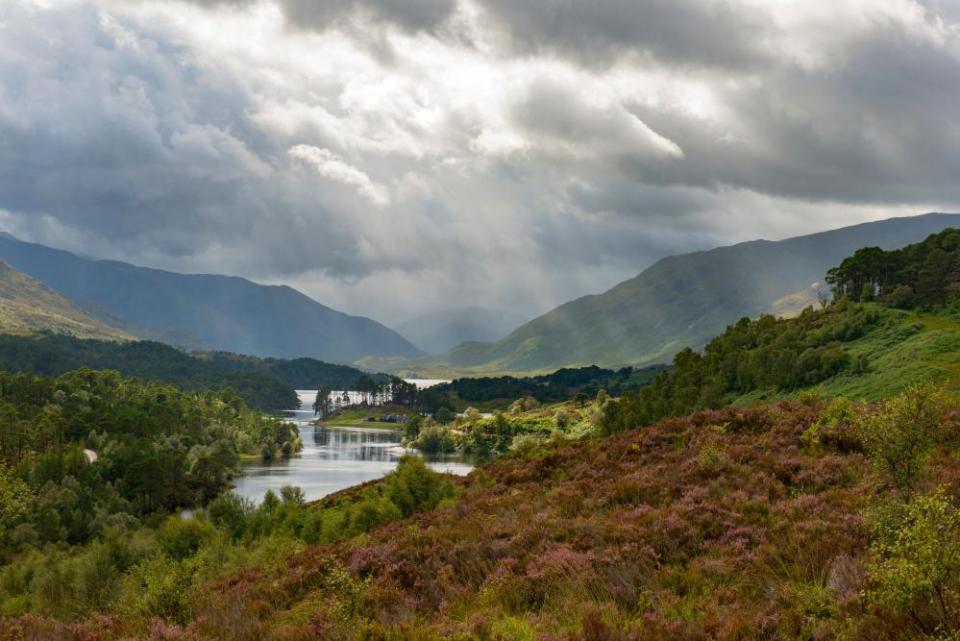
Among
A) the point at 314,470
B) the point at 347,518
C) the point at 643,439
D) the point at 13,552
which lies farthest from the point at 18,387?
the point at 643,439

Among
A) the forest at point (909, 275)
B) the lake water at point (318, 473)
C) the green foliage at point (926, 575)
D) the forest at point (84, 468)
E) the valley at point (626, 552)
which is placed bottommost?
the lake water at point (318, 473)

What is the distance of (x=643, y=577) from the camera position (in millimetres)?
16125

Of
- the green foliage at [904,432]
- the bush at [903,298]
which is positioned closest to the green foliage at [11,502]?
the green foliage at [904,432]

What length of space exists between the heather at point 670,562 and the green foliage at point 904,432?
0.06 m

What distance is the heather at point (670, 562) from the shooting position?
1192cm

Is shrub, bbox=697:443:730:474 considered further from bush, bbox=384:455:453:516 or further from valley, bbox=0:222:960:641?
bush, bbox=384:455:453:516

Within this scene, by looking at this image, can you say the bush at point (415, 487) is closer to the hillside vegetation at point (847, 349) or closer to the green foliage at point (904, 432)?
the green foliage at point (904, 432)

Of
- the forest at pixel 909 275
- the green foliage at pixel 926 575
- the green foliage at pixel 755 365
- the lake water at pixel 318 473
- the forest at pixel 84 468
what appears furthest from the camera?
the lake water at pixel 318 473

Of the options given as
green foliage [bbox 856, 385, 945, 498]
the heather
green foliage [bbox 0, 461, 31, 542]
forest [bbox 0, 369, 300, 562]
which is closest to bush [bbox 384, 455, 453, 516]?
the heather

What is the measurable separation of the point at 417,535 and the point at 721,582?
39.8 feet

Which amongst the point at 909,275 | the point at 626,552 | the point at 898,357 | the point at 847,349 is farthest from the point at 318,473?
the point at 626,552

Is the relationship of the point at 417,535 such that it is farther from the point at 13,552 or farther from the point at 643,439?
the point at 13,552

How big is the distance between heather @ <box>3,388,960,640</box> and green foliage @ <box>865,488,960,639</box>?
3 centimetres

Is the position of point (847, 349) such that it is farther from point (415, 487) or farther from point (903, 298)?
point (415, 487)
